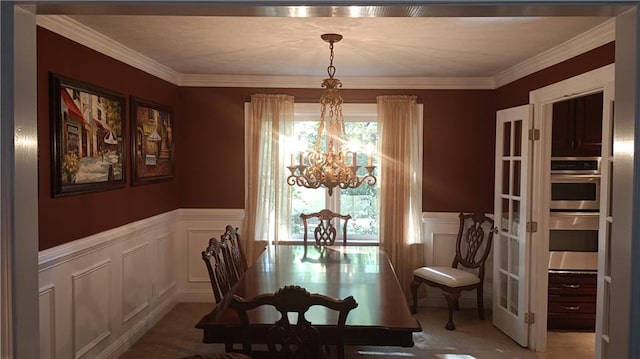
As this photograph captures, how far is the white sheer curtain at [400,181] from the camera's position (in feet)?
16.4

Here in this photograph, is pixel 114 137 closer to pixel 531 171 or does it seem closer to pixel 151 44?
pixel 151 44

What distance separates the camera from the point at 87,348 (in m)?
3.33

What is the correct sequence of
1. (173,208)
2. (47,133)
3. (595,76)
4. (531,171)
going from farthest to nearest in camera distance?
1. (173,208)
2. (531,171)
3. (595,76)
4. (47,133)

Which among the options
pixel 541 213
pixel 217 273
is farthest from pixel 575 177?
pixel 217 273

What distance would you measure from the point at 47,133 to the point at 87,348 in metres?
1.55

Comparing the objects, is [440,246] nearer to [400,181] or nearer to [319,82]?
[400,181]

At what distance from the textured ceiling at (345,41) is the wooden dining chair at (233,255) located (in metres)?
1.45

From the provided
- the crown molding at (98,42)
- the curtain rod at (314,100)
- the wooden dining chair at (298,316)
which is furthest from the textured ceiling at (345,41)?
the wooden dining chair at (298,316)

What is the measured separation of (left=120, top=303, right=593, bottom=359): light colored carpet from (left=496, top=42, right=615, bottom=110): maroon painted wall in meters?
2.15

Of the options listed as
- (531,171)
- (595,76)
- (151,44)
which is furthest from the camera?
(531,171)

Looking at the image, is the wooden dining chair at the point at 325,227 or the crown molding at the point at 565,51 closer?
the crown molding at the point at 565,51

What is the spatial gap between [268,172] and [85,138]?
2121 millimetres

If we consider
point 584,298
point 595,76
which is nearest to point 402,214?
point 584,298

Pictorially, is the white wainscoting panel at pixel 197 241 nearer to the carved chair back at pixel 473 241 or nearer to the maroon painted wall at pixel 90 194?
the maroon painted wall at pixel 90 194
